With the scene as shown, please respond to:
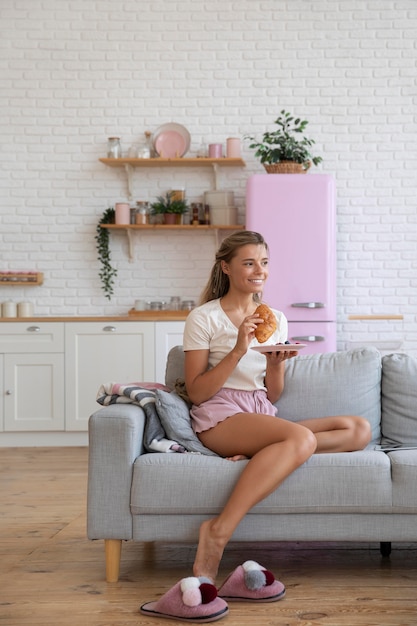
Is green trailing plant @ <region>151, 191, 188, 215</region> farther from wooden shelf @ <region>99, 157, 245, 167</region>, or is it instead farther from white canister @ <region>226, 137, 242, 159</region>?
white canister @ <region>226, 137, 242, 159</region>

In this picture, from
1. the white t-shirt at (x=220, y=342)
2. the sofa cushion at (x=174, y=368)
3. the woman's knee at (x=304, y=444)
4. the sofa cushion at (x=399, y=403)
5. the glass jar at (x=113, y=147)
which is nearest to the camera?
the woman's knee at (x=304, y=444)

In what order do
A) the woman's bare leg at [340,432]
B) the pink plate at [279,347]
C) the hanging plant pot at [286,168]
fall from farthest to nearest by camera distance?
the hanging plant pot at [286,168], the woman's bare leg at [340,432], the pink plate at [279,347]

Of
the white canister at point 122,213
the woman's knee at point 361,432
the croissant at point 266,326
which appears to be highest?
the white canister at point 122,213

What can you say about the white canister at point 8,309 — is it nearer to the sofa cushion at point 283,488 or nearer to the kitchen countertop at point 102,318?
the kitchen countertop at point 102,318

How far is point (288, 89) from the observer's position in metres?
6.55

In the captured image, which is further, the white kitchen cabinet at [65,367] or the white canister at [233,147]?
the white canister at [233,147]

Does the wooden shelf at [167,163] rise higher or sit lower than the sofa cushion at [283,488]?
higher

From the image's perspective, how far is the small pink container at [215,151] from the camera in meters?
6.43

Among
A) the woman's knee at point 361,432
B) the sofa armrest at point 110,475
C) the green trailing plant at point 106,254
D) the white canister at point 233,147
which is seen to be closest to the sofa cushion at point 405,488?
the woman's knee at point 361,432

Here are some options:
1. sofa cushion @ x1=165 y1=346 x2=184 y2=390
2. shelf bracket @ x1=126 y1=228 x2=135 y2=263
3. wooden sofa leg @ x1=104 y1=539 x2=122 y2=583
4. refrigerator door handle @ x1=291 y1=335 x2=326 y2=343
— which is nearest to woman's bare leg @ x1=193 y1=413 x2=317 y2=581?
wooden sofa leg @ x1=104 y1=539 x2=122 y2=583

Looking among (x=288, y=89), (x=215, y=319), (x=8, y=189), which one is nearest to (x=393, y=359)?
(x=215, y=319)

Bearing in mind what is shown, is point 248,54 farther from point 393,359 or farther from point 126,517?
point 126,517

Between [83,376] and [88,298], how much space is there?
74 centimetres

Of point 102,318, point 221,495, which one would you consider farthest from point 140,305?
point 221,495
